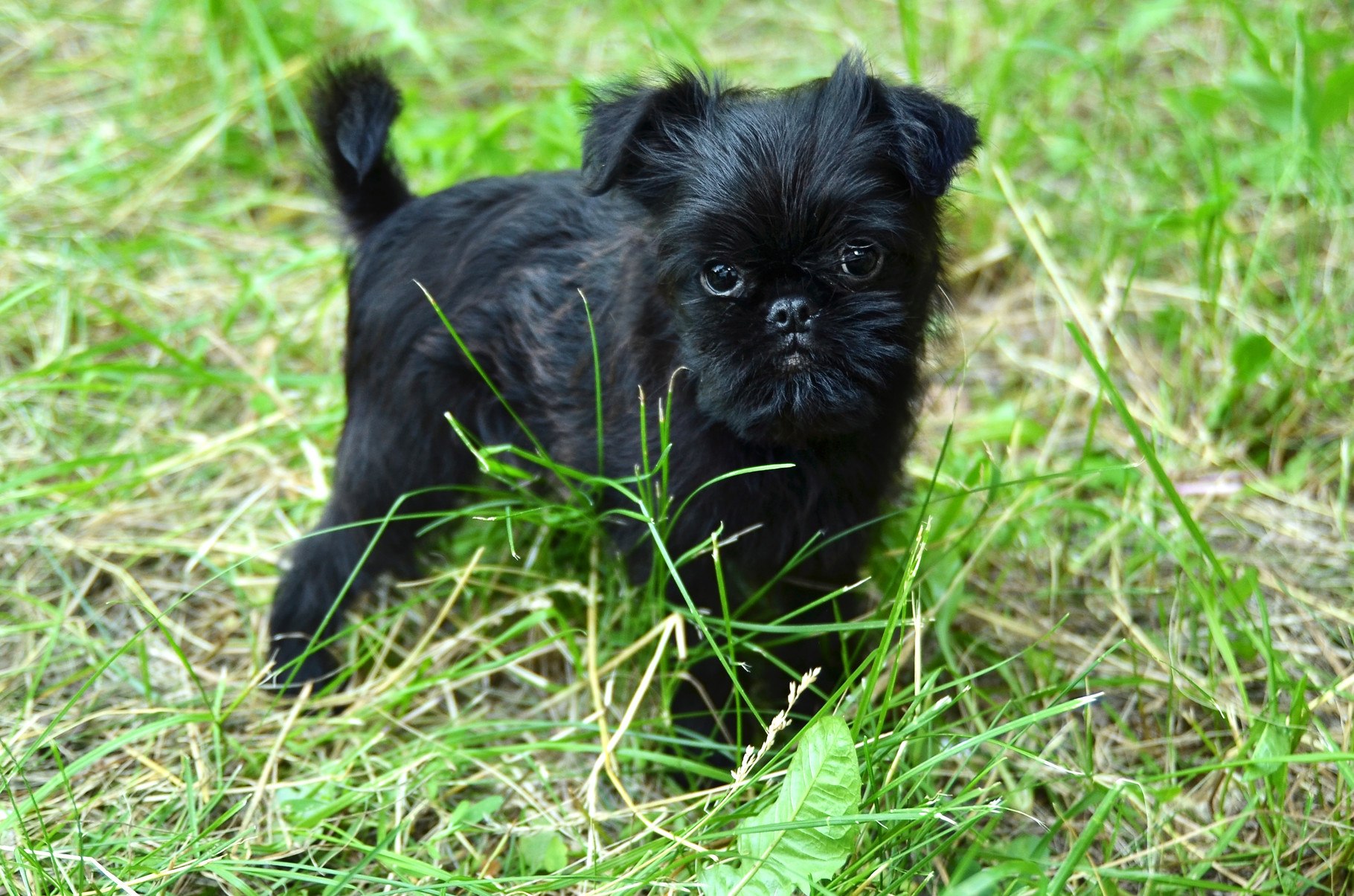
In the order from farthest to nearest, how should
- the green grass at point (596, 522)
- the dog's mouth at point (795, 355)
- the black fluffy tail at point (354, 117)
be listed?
1. the black fluffy tail at point (354, 117)
2. the green grass at point (596, 522)
3. the dog's mouth at point (795, 355)

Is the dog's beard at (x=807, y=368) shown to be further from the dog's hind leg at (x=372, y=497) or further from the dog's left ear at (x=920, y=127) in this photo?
the dog's hind leg at (x=372, y=497)

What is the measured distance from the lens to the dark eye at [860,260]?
6.86 feet

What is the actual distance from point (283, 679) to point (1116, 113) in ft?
11.6

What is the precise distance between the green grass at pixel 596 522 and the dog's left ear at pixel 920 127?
0.52m

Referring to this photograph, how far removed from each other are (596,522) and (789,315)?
2.59 feet

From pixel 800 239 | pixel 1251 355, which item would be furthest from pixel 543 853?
pixel 1251 355

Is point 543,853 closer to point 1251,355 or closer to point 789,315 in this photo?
point 789,315

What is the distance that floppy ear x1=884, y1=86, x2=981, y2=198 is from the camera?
2.13 meters

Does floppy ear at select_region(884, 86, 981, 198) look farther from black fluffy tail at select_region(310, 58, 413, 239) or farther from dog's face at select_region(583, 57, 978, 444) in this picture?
black fluffy tail at select_region(310, 58, 413, 239)

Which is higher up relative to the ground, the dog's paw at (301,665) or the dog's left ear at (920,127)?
the dog's left ear at (920,127)

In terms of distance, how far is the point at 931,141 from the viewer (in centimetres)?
213

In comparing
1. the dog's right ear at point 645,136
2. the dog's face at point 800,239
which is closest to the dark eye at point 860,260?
the dog's face at point 800,239

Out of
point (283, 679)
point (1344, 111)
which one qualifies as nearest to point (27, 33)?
point (283, 679)

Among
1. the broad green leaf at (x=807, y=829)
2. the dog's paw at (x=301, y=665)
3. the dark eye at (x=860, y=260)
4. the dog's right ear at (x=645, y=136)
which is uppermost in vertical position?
the dog's right ear at (x=645, y=136)
